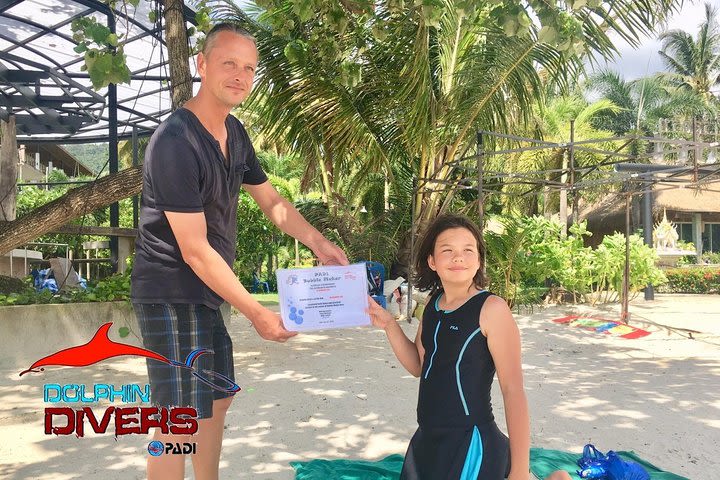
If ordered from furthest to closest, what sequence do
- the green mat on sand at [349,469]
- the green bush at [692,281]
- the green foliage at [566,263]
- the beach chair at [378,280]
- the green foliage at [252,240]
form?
1. the green bush at [692,281]
2. the green foliage at [252,240]
3. the green foliage at [566,263]
4. the beach chair at [378,280]
5. the green mat on sand at [349,469]

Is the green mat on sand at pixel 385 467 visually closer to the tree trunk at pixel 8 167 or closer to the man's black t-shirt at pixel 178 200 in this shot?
the man's black t-shirt at pixel 178 200

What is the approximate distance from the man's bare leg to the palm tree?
143ft

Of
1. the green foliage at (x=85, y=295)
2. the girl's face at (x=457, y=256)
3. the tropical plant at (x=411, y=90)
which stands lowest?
the green foliage at (x=85, y=295)

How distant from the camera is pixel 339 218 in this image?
42.2 ft

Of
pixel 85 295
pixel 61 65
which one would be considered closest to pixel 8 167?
pixel 85 295

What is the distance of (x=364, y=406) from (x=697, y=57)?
1706 inches

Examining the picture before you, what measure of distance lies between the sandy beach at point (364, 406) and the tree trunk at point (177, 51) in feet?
9.00

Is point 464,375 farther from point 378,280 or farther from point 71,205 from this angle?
point 378,280

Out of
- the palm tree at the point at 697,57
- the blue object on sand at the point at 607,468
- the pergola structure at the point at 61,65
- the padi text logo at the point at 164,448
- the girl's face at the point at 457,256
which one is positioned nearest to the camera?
the padi text logo at the point at 164,448

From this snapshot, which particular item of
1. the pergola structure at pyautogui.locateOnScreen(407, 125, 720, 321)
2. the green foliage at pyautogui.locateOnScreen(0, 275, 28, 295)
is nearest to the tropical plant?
the pergola structure at pyautogui.locateOnScreen(407, 125, 720, 321)

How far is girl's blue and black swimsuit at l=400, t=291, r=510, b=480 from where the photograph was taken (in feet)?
7.20

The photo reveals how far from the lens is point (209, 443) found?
7.36 ft

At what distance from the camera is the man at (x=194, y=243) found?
1.93m

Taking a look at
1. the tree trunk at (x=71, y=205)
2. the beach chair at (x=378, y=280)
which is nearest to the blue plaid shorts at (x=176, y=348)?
the tree trunk at (x=71, y=205)
